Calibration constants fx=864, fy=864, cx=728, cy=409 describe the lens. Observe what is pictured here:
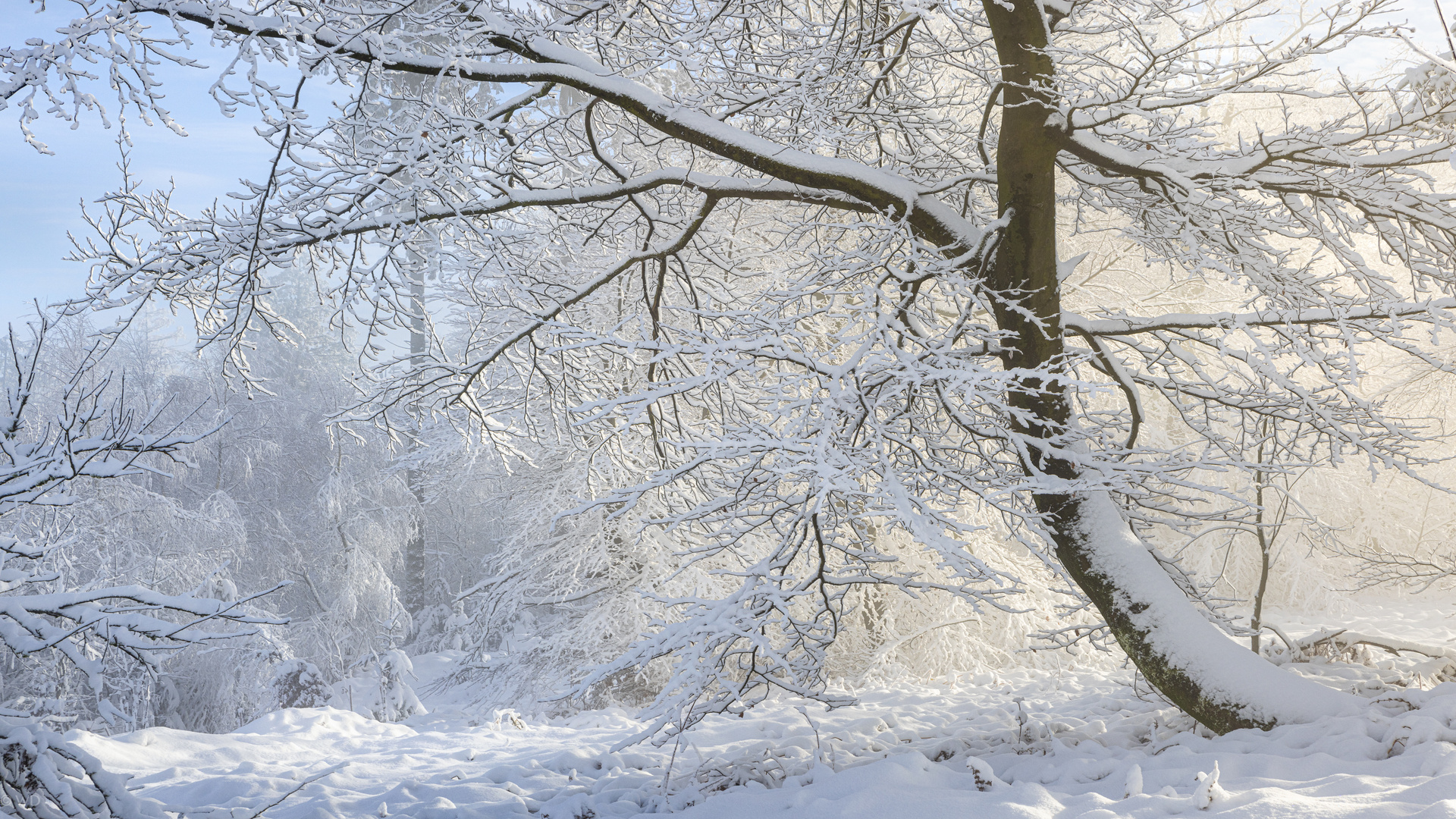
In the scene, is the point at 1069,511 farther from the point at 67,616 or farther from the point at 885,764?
the point at 67,616

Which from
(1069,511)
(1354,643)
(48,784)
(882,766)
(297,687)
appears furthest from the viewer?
(297,687)

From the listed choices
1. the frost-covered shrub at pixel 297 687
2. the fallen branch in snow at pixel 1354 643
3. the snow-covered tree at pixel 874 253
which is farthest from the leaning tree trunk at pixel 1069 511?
the frost-covered shrub at pixel 297 687

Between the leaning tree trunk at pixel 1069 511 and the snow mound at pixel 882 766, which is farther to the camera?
the leaning tree trunk at pixel 1069 511

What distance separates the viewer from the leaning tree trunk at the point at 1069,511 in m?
3.81

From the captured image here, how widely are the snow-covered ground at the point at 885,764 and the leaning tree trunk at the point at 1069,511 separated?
0.22 m

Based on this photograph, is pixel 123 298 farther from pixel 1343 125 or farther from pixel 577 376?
pixel 1343 125

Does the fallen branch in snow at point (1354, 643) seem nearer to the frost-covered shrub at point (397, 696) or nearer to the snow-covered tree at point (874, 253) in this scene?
the snow-covered tree at point (874, 253)

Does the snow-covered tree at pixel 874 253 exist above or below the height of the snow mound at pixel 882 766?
above

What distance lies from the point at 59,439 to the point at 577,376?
320 centimetres

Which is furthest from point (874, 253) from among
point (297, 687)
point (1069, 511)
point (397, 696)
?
point (297, 687)

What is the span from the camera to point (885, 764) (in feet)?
11.6

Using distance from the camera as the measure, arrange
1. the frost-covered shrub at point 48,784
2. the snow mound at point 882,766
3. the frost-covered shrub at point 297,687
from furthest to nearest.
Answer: the frost-covered shrub at point 297,687 → the snow mound at point 882,766 → the frost-covered shrub at point 48,784

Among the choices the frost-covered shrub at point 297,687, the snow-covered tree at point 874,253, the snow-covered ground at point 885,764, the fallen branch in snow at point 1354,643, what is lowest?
the frost-covered shrub at point 297,687

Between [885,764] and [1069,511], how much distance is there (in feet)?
5.17
